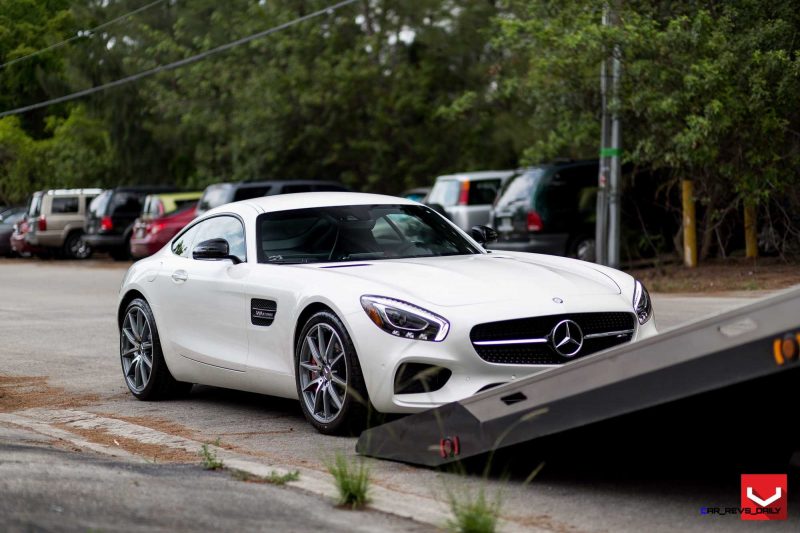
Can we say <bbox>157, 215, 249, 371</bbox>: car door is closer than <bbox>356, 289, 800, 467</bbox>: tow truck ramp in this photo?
No

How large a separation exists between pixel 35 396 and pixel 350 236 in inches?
118

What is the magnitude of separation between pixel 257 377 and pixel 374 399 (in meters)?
1.36

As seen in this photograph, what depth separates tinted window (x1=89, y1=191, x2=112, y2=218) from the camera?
3779cm

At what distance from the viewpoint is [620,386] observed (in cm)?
612

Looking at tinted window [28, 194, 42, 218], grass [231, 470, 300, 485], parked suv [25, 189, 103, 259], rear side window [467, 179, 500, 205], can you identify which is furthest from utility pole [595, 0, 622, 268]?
tinted window [28, 194, 42, 218]

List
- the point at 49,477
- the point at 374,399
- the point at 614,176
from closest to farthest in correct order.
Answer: the point at 49,477 → the point at 374,399 → the point at 614,176

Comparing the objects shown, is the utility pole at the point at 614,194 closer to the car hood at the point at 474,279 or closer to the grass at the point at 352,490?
the car hood at the point at 474,279

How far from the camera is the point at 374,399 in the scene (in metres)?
7.83

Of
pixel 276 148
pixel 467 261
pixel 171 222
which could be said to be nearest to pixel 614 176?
pixel 171 222

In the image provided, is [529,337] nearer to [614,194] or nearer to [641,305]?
[641,305]

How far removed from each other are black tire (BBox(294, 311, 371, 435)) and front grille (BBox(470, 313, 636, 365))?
72cm

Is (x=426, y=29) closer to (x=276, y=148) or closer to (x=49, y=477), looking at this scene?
(x=276, y=148)

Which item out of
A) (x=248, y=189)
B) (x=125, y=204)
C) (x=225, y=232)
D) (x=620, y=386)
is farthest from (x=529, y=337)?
(x=125, y=204)

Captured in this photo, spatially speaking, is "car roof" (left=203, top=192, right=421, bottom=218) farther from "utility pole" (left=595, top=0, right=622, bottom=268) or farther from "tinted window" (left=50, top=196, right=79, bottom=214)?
"tinted window" (left=50, top=196, right=79, bottom=214)
